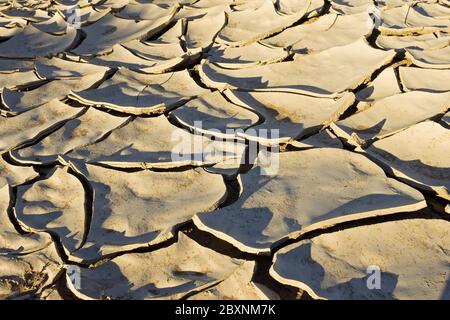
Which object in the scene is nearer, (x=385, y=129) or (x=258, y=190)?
(x=258, y=190)

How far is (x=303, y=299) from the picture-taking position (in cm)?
107

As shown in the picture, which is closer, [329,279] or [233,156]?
[329,279]

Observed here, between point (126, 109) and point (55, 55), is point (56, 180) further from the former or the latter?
point (55, 55)

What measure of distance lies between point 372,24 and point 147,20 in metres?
1.16

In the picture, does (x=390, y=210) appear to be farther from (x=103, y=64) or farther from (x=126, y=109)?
(x=103, y=64)

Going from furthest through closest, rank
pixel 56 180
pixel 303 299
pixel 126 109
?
pixel 126 109
pixel 56 180
pixel 303 299

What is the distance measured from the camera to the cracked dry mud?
1.15 metres

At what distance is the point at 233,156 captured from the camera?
1.51m

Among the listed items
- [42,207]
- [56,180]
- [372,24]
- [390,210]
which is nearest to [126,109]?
[56,180]

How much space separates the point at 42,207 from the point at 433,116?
1277 mm

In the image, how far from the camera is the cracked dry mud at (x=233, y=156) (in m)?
1.15

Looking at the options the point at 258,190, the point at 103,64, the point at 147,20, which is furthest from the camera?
the point at 147,20
